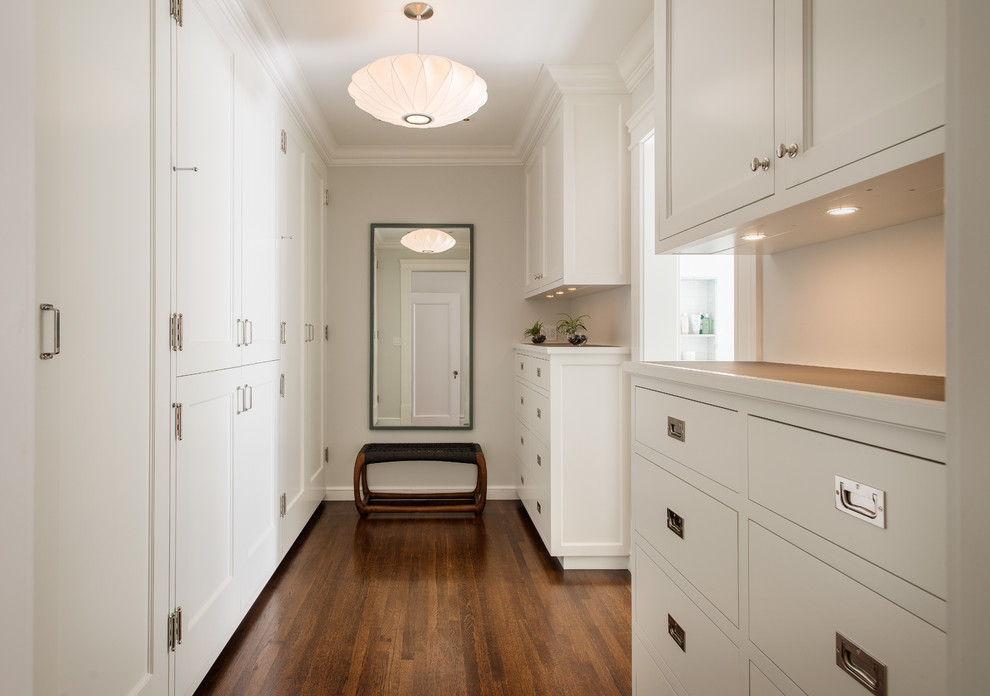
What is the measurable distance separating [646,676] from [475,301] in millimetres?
3055

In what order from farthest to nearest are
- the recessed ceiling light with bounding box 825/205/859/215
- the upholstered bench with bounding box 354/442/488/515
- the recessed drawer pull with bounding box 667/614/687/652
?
the upholstered bench with bounding box 354/442/488/515, the recessed drawer pull with bounding box 667/614/687/652, the recessed ceiling light with bounding box 825/205/859/215

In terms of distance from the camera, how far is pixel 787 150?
987mm

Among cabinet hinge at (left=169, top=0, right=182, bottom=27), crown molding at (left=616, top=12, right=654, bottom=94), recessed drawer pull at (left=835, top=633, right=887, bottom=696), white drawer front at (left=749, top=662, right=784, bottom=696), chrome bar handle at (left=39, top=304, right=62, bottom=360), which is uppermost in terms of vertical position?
crown molding at (left=616, top=12, right=654, bottom=94)

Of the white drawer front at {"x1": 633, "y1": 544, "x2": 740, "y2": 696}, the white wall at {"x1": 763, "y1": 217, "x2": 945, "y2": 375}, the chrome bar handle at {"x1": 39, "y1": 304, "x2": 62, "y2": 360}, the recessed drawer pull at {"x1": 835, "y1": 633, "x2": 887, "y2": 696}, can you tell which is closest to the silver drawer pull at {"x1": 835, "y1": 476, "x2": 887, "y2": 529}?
the recessed drawer pull at {"x1": 835, "y1": 633, "x2": 887, "y2": 696}

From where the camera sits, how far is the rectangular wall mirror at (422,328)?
4.17 m

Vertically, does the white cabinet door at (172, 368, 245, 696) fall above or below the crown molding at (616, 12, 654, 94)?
below

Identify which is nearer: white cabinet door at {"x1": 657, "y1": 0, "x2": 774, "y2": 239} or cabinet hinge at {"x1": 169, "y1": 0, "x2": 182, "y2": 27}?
white cabinet door at {"x1": 657, "y1": 0, "x2": 774, "y2": 239}

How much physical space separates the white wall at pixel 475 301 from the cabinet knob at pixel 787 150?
3.16 meters

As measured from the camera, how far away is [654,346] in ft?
8.91

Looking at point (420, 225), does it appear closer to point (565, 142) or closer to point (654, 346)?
point (565, 142)

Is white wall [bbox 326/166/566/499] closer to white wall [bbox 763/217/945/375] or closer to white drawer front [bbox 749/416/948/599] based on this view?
white wall [bbox 763/217/945/375]

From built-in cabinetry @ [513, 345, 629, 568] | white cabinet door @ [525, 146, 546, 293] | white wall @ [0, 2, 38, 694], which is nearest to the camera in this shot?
white wall @ [0, 2, 38, 694]

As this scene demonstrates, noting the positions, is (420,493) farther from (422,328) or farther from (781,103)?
(781,103)

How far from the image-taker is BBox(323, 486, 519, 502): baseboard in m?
4.14
